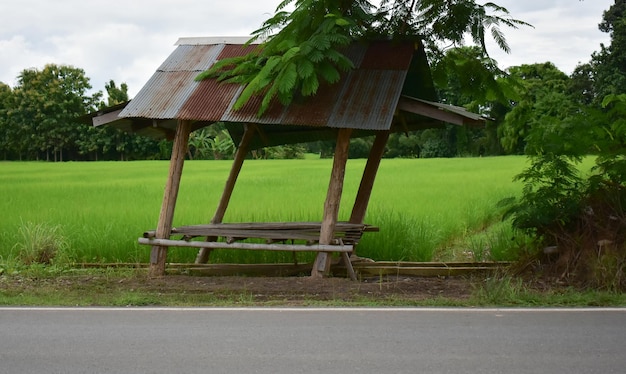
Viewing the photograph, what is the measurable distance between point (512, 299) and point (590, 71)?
154 feet

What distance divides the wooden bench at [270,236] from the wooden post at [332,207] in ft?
0.48

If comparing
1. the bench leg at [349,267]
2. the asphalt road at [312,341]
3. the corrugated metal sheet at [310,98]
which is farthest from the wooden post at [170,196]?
the asphalt road at [312,341]

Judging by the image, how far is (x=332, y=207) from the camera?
9.96m

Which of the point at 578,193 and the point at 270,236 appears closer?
the point at 578,193

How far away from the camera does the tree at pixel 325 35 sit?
9.38 m

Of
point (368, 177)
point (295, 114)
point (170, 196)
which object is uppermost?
point (295, 114)

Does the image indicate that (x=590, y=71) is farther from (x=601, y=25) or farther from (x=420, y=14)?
(x=420, y=14)

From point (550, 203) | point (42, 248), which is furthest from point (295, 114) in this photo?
point (42, 248)

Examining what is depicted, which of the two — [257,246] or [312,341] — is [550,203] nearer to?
[257,246]

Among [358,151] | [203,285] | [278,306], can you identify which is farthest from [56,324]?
[358,151]

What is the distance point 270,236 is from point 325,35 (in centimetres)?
275

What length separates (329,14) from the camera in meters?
9.48

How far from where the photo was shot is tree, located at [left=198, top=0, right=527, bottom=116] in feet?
30.8

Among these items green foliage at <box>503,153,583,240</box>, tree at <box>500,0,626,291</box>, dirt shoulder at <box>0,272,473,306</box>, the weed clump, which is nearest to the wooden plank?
dirt shoulder at <box>0,272,473,306</box>
